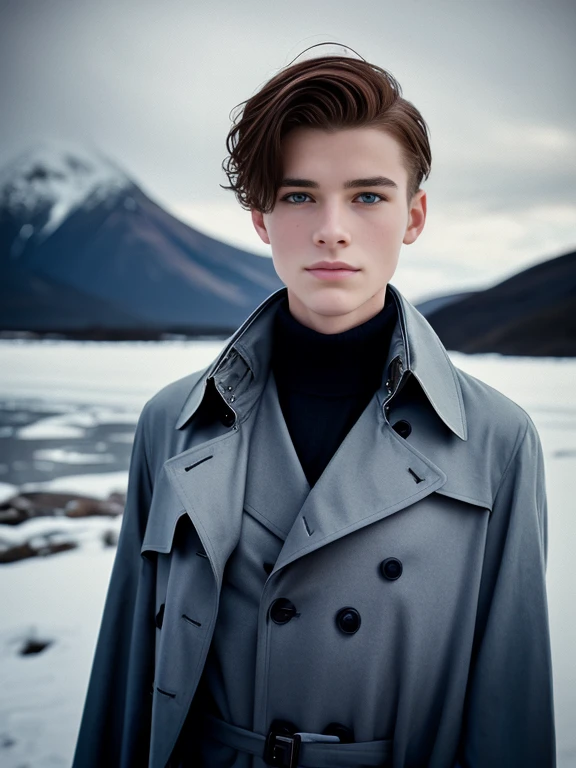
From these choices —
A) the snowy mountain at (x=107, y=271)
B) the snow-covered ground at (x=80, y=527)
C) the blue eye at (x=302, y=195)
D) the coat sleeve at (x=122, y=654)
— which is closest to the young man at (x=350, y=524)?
the blue eye at (x=302, y=195)

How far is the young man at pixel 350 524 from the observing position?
0.81 meters

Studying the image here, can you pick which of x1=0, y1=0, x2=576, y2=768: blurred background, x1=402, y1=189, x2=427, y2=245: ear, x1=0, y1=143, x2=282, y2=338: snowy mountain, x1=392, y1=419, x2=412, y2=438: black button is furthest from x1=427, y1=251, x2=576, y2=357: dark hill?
x1=392, y1=419, x2=412, y2=438: black button

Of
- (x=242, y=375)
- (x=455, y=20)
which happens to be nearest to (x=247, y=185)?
(x=242, y=375)

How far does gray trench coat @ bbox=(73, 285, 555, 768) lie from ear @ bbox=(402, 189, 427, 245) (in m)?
0.13

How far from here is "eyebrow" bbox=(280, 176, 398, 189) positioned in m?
0.83

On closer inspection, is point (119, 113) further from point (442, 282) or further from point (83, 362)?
point (442, 282)

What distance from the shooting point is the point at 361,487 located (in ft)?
2.68

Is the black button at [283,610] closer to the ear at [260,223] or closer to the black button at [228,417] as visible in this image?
the black button at [228,417]

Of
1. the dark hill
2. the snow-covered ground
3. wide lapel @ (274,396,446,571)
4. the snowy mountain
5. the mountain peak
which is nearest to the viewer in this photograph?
wide lapel @ (274,396,446,571)

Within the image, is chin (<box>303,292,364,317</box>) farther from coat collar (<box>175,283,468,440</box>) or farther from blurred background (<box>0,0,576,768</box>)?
blurred background (<box>0,0,576,768</box>)

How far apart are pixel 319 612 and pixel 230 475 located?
213 mm

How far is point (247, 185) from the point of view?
89 centimetres

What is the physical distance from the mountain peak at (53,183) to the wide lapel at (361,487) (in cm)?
143

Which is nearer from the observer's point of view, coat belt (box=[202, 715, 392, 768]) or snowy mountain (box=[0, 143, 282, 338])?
coat belt (box=[202, 715, 392, 768])
